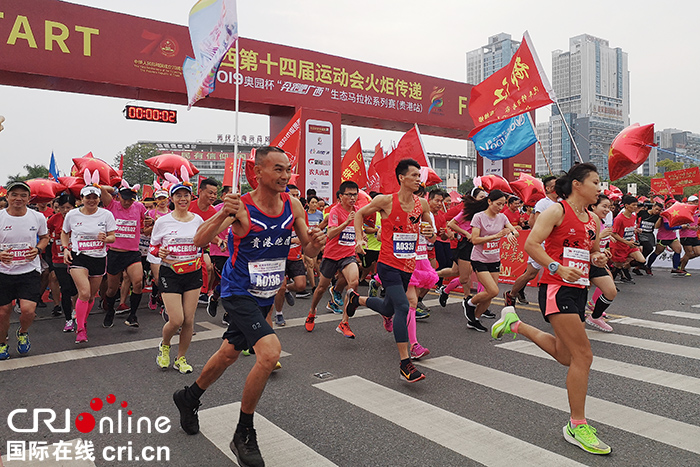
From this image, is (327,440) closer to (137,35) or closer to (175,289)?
(175,289)

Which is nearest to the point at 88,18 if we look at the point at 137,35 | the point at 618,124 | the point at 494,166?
the point at 137,35

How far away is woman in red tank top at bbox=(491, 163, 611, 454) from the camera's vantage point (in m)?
3.67

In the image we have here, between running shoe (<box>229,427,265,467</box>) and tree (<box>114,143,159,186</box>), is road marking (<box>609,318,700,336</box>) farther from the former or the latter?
tree (<box>114,143,159,186</box>)

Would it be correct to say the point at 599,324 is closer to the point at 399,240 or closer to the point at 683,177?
the point at 399,240

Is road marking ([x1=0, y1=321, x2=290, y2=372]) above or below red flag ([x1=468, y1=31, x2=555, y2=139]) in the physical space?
below

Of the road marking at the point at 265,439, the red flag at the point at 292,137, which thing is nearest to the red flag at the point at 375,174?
the red flag at the point at 292,137

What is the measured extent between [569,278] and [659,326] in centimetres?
471

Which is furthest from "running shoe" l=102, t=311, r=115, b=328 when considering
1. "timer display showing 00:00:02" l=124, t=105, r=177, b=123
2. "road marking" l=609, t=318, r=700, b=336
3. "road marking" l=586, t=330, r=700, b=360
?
"timer display showing 00:00:02" l=124, t=105, r=177, b=123

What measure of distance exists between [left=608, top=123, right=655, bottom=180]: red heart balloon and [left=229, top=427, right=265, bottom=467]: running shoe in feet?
17.1

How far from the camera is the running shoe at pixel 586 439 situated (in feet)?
11.4

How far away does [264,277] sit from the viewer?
12.0 ft

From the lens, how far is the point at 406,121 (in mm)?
20547

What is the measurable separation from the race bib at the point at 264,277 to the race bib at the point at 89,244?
4063 millimetres

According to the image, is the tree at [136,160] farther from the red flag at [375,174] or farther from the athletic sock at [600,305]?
the athletic sock at [600,305]
